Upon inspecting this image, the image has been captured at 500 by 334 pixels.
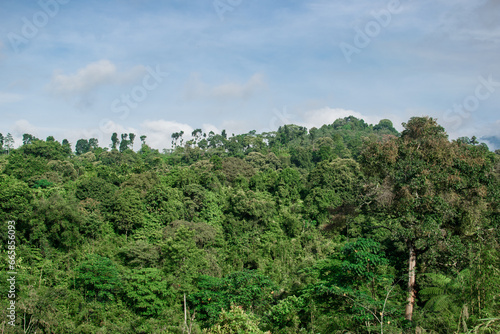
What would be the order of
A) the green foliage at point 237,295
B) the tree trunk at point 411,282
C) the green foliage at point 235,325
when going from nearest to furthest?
the green foliage at point 235,325
the tree trunk at point 411,282
the green foliage at point 237,295

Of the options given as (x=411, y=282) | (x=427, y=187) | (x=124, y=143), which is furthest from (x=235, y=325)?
(x=124, y=143)

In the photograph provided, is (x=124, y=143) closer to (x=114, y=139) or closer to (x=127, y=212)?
(x=114, y=139)

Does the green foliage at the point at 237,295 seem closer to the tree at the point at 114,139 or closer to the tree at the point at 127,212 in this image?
the tree at the point at 127,212

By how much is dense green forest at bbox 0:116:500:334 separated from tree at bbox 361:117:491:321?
41 millimetres

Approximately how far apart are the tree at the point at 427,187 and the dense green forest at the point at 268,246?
0.13 ft

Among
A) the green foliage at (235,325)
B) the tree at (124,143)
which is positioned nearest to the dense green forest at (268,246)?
the green foliage at (235,325)

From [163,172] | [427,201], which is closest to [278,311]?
[427,201]

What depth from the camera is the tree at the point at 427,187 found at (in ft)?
35.1

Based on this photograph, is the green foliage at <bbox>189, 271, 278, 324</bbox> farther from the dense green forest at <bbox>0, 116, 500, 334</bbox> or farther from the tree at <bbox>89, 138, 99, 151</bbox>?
the tree at <bbox>89, 138, 99, 151</bbox>

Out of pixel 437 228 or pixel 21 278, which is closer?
pixel 437 228

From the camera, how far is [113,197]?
22.4 meters

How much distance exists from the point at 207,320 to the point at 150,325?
2.00 metres

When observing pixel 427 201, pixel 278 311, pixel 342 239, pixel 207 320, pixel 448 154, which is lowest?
pixel 207 320

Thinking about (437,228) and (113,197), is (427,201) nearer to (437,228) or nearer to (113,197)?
(437,228)
